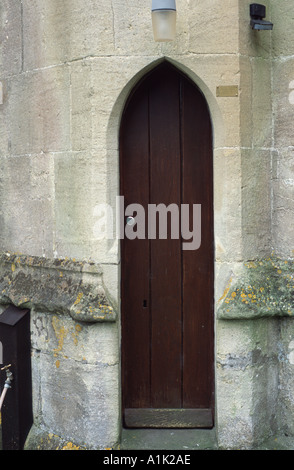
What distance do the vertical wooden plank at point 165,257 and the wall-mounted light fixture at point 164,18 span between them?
561mm

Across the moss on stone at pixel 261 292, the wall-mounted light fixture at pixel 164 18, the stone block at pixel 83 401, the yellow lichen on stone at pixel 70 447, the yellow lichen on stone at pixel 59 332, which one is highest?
the wall-mounted light fixture at pixel 164 18

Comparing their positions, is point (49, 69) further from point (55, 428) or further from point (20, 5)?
point (55, 428)

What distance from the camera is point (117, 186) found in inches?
→ 149

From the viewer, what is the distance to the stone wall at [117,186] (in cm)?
364

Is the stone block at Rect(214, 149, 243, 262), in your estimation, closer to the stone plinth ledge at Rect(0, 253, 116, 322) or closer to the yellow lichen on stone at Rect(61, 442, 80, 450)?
the stone plinth ledge at Rect(0, 253, 116, 322)

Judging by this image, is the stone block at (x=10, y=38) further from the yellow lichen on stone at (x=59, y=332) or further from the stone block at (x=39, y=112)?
the yellow lichen on stone at (x=59, y=332)

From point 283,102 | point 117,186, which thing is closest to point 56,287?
point 117,186

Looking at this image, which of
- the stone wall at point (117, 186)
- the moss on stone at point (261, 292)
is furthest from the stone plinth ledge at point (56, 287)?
the moss on stone at point (261, 292)

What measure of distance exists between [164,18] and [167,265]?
5.45ft

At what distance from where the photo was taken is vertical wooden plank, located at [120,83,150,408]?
3.93 m

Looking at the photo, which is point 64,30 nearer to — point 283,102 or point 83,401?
point 283,102

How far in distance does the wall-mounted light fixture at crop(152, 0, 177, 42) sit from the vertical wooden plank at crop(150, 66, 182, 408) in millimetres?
561

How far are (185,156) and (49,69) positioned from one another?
45.0 inches

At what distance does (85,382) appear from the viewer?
3.80 m
